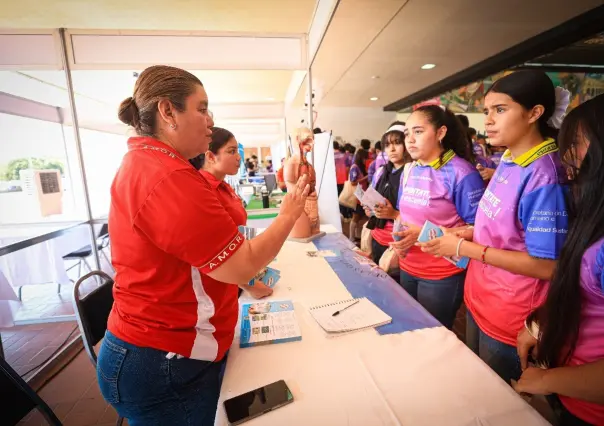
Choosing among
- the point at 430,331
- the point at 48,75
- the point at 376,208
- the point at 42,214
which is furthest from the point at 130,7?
the point at 430,331

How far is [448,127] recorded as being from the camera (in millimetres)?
1486

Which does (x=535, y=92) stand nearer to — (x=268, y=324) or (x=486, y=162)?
(x=268, y=324)

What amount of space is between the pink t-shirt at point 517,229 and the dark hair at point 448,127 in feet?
1.43

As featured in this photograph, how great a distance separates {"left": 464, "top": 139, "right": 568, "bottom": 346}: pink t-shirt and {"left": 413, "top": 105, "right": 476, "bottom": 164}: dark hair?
1.43ft

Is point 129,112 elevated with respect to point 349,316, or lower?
elevated

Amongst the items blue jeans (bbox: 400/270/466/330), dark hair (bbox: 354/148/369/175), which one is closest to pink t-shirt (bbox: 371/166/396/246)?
blue jeans (bbox: 400/270/466/330)

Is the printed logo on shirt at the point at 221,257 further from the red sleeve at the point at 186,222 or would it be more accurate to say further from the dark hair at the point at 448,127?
the dark hair at the point at 448,127

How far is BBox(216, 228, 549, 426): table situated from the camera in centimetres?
69

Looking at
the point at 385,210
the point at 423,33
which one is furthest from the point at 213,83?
the point at 385,210

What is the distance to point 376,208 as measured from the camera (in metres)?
1.81

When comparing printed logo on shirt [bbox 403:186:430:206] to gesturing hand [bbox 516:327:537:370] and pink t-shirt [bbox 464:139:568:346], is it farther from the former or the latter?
gesturing hand [bbox 516:327:537:370]

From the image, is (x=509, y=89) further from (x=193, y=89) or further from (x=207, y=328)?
(x=207, y=328)

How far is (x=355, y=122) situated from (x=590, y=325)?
Result: 9.67 meters

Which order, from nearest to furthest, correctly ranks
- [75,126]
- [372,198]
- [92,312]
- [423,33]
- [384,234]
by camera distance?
1. [92,312]
2. [372,198]
3. [384,234]
4. [75,126]
5. [423,33]
